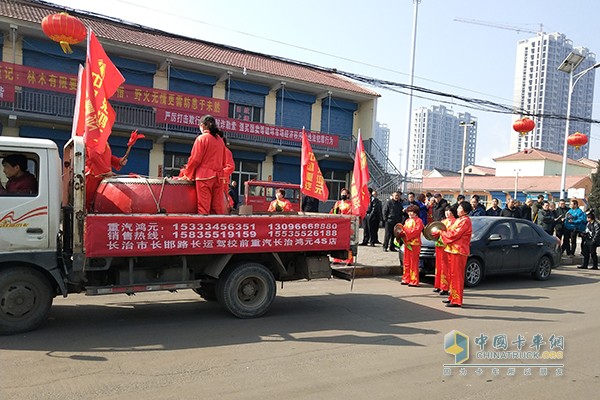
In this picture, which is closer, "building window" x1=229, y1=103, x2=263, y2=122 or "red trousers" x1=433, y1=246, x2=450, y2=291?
"red trousers" x1=433, y1=246, x2=450, y2=291

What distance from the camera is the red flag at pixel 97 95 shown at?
5949 millimetres

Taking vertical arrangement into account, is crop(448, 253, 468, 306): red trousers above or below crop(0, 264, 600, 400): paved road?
above

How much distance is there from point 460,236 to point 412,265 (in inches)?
79.9

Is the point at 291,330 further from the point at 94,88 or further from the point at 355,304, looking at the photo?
the point at 94,88

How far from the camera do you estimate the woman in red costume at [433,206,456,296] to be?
7.99 m

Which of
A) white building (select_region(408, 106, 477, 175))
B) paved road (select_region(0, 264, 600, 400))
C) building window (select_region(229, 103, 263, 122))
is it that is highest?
white building (select_region(408, 106, 477, 175))

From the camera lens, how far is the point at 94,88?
621 cm

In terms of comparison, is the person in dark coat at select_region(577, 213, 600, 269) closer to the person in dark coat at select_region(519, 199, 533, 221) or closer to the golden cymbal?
the person in dark coat at select_region(519, 199, 533, 221)

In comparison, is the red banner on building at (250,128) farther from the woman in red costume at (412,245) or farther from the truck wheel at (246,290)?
the truck wheel at (246,290)

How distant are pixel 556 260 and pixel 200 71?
16919 mm

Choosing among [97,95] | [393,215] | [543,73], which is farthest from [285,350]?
[543,73]

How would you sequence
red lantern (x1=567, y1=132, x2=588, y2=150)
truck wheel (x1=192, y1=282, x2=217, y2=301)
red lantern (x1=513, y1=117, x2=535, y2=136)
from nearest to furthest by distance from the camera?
truck wheel (x1=192, y1=282, x2=217, y2=301), red lantern (x1=513, y1=117, x2=535, y2=136), red lantern (x1=567, y1=132, x2=588, y2=150)

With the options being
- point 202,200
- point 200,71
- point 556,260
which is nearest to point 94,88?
point 202,200

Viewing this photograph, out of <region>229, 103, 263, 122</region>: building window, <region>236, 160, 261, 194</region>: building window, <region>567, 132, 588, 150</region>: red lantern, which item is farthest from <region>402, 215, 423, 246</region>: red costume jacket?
<region>229, 103, 263, 122</region>: building window
